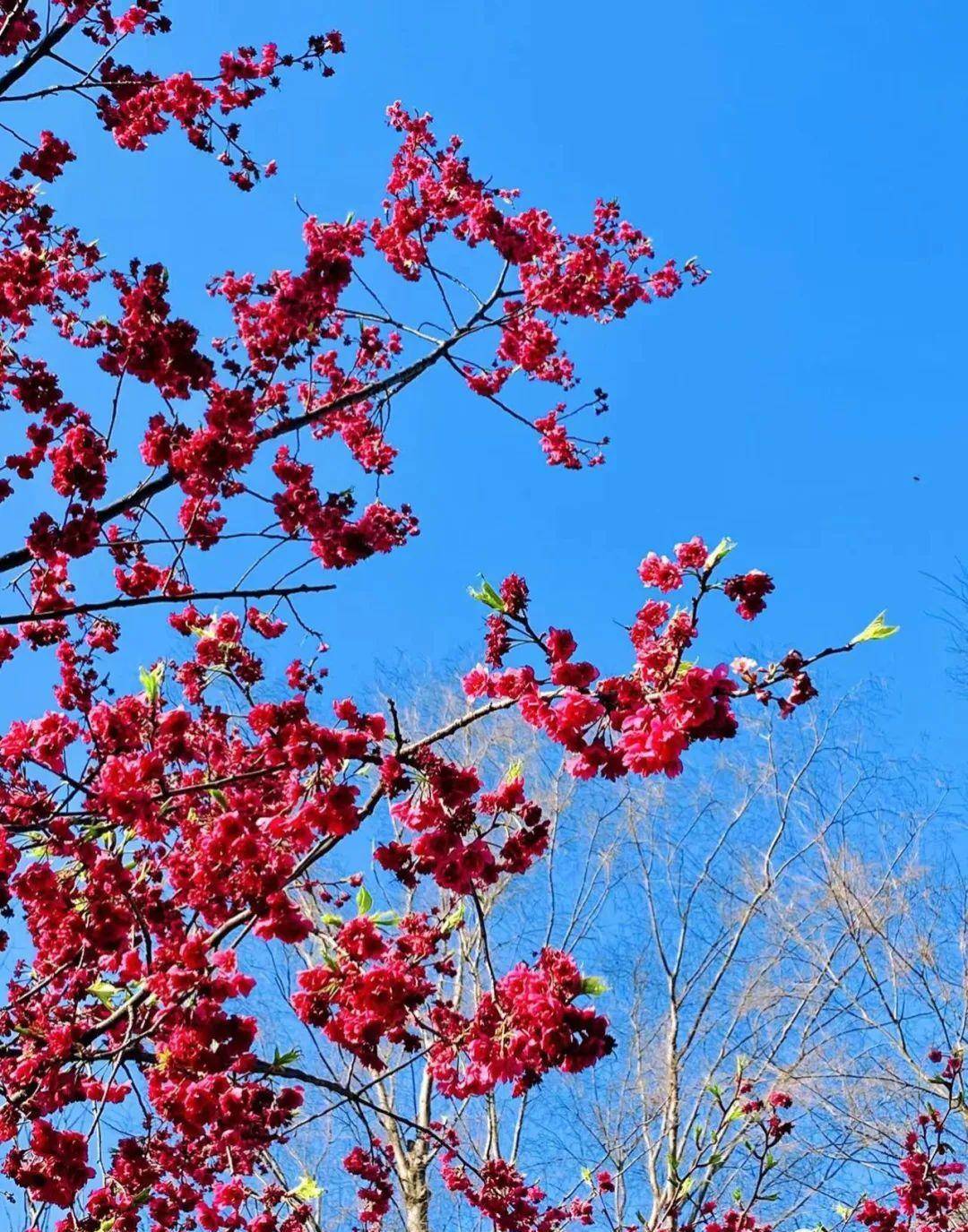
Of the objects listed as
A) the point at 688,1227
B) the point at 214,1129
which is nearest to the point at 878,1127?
the point at 688,1227

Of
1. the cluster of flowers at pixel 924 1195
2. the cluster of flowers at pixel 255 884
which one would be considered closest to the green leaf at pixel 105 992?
the cluster of flowers at pixel 255 884

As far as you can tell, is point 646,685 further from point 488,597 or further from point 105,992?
point 105,992

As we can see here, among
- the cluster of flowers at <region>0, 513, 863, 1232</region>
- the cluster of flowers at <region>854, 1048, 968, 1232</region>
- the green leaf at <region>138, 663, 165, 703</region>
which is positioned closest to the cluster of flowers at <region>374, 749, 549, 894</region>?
the cluster of flowers at <region>0, 513, 863, 1232</region>

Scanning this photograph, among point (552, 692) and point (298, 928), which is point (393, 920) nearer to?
point (298, 928)

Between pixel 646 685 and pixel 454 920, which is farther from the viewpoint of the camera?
pixel 454 920

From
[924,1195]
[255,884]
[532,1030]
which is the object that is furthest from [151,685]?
[924,1195]

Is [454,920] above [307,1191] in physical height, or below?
above

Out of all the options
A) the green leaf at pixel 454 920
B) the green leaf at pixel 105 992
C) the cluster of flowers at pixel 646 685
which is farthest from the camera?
the green leaf at pixel 454 920

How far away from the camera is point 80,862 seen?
3.94 m

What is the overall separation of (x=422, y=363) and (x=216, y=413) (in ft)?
4.25

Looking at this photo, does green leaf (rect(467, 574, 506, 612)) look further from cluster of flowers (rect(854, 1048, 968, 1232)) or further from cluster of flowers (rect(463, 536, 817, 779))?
cluster of flowers (rect(854, 1048, 968, 1232))

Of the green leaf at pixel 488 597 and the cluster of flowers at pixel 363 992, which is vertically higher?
the green leaf at pixel 488 597

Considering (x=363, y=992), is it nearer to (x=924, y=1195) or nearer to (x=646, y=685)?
(x=646, y=685)

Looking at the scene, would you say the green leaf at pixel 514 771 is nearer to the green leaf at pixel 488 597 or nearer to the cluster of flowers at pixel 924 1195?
the green leaf at pixel 488 597
